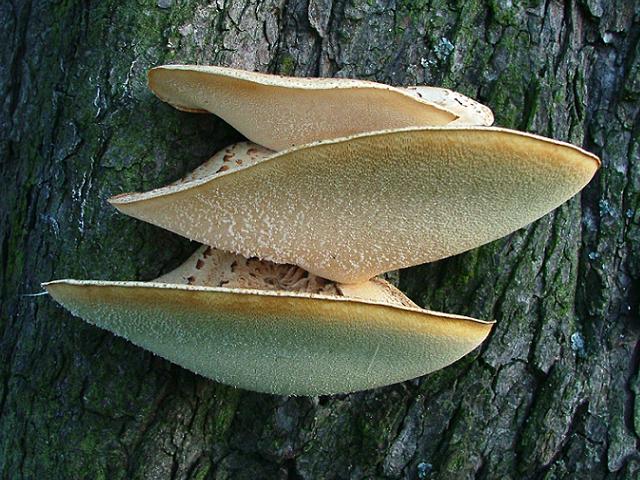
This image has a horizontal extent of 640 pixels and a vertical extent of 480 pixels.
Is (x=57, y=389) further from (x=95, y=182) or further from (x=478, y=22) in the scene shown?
(x=478, y=22)

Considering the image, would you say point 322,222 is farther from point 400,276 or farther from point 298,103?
point 400,276

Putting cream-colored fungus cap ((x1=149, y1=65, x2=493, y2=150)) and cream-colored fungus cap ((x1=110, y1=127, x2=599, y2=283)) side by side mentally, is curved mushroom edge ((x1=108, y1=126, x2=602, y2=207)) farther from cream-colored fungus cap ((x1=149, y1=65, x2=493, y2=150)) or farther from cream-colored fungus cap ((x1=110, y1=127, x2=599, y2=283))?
cream-colored fungus cap ((x1=149, y1=65, x2=493, y2=150))

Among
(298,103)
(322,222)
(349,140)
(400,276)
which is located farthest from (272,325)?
(400,276)

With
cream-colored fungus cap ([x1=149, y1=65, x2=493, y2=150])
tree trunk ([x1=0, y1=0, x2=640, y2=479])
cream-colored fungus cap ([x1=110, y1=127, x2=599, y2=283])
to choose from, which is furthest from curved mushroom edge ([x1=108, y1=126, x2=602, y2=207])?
tree trunk ([x1=0, y1=0, x2=640, y2=479])

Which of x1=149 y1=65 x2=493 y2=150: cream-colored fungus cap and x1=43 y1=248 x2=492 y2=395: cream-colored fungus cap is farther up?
x1=149 y1=65 x2=493 y2=150: cream-colored fungus cap

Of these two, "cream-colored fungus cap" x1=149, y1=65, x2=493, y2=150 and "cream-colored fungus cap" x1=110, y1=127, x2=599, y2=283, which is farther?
"cream-colored fungus cap" x1=149, y1=65, x2=493, y2=150

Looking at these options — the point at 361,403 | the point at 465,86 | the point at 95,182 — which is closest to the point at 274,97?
the point at 95,182
